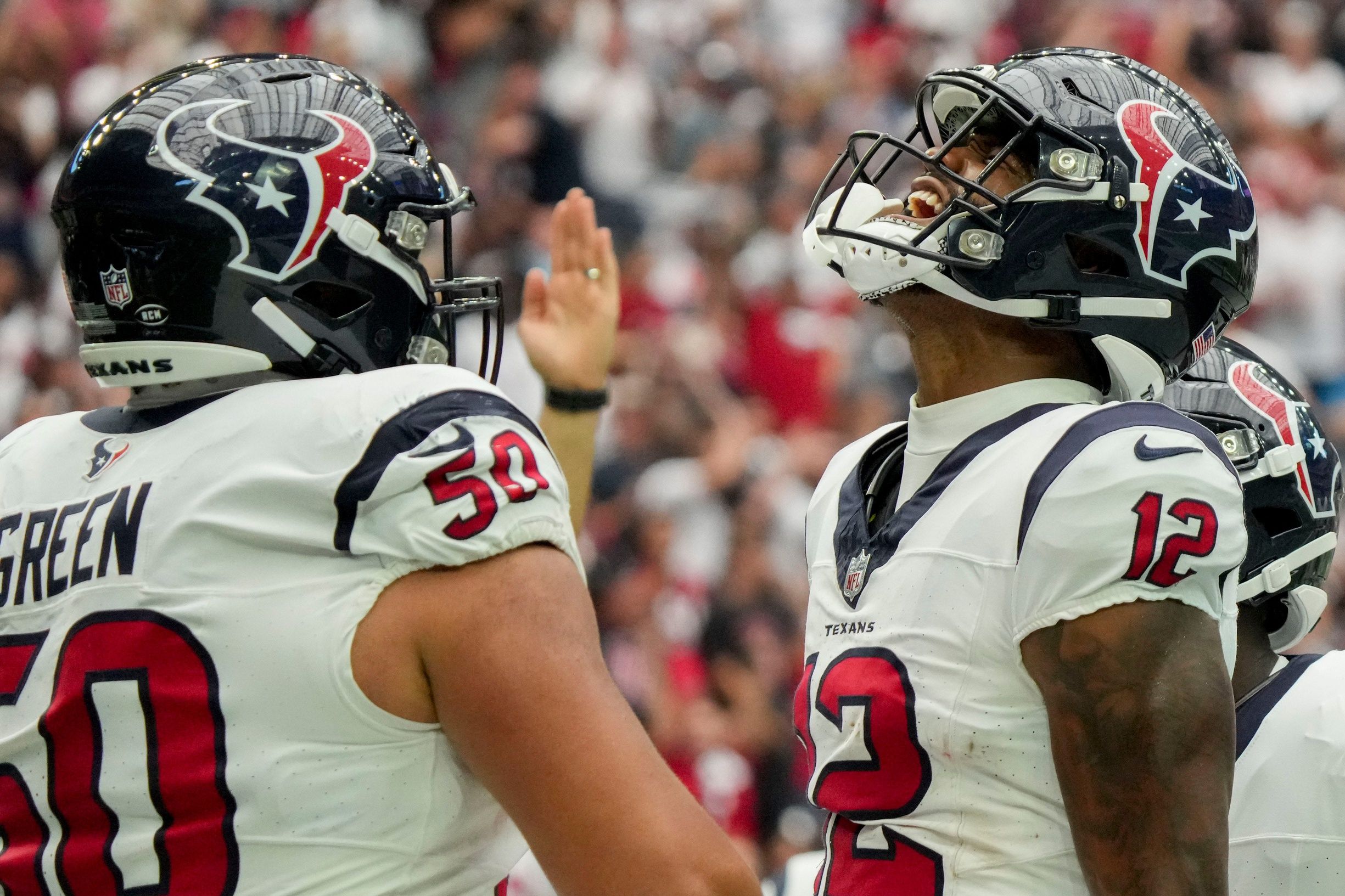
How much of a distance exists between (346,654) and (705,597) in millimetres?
4986

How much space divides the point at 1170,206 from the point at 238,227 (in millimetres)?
1201

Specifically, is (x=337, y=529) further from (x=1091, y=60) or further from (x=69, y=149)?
(x=69, y=149)

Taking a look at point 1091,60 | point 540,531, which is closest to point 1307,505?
point 1091,60

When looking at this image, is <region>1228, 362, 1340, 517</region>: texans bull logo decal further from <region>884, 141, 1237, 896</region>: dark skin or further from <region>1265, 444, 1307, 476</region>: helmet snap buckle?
<region>884, 141, 1237, 896</region>: dark skin

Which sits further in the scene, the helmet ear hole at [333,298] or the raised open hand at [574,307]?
the raised open hand at [574,307]

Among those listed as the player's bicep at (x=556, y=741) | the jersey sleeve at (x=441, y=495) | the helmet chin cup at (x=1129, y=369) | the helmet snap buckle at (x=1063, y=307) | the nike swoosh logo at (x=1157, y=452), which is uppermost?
the helmet snap buckle at (x=1063, y=307)

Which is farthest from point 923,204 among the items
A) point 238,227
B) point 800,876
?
point 800,876

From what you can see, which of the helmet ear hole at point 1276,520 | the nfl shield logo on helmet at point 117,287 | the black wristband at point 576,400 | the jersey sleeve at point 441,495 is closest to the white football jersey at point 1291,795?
the helmet ear hole at point 1276,520

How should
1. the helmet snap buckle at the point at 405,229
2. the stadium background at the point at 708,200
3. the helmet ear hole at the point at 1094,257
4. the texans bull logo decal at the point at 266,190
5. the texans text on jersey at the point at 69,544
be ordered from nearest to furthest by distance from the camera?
the texans text on jersey at the point at 69,544 → the texans bull logo decal at the point at 266,190 → the helmet snap buckle at the point at 405,229 → the helmet ear hole at the point at 1094,257 → the stadium background at the point at 708,200

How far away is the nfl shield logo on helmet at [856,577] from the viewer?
214 centimetres

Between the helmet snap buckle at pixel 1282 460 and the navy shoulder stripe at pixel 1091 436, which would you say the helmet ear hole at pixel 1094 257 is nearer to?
the navy shoulder stripe at pixel 1091 436

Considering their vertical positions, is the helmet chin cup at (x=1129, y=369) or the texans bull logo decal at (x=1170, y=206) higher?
the texans bull logo decal at (x=1170, y=206)

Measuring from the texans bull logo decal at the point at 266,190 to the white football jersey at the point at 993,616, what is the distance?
86 centimetres

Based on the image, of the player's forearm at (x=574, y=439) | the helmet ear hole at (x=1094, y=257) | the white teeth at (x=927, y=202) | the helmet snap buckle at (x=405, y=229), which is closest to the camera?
the helmet snap buckle at (x=405, y=229)
